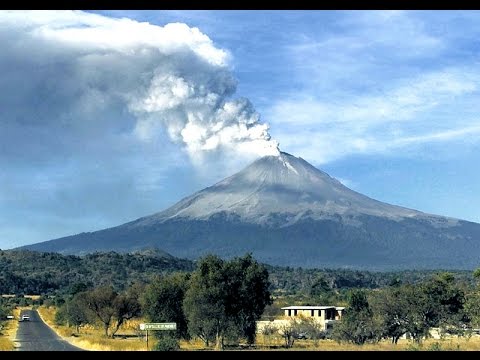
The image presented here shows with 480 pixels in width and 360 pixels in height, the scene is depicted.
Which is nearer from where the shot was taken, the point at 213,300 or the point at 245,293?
the point at 213,300

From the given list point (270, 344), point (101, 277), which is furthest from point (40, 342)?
point (101, 277)

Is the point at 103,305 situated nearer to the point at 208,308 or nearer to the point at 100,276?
the point at 208,308

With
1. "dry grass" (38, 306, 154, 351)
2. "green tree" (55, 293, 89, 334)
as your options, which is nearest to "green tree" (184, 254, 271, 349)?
"dry grass" (38, 306, 154, 351)

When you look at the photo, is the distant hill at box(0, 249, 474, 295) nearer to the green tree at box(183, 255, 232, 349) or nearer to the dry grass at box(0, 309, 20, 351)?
the dry grass at box(0, 309, 20, 351)
